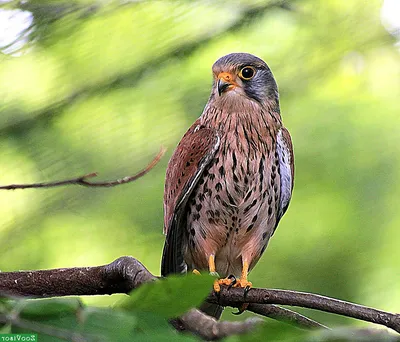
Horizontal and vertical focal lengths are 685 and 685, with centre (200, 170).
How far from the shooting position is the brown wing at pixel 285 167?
2.88 meters

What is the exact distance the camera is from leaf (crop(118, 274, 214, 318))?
739mm

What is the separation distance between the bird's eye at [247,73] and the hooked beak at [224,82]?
0.05m

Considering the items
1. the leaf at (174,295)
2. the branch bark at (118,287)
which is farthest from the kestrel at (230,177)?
the leaf at (174,295)

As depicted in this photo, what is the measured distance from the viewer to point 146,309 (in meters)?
0.75

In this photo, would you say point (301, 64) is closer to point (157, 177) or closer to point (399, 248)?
point (157, 177)

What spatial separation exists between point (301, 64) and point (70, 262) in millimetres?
1254

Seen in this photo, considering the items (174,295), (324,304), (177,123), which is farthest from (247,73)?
(174,295)

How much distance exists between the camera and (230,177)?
279 cm

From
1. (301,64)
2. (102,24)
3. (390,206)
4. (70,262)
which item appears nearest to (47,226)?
(70,262)

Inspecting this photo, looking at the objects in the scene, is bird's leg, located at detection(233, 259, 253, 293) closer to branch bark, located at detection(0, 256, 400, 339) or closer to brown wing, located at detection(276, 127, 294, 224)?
brown wing, located at detection(276, 127, 294, 224)

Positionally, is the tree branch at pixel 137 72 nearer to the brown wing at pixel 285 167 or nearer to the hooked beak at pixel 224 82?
the hooked beak at pixel 224 82

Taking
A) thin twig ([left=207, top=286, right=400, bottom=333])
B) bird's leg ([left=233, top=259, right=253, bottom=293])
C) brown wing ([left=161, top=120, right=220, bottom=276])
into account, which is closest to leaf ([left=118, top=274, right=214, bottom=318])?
thin twig ([left=207, top=286, right=400, bottom=333])

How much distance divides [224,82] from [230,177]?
0.41 metres

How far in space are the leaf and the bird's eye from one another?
222cm
